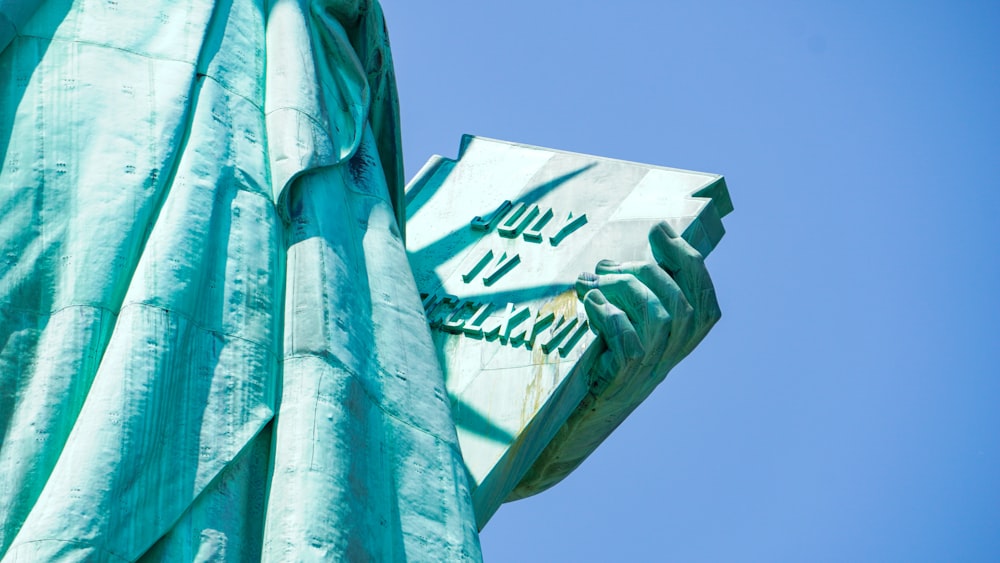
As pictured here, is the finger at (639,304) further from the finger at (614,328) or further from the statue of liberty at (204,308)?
Result: the statue of liberty at (204,308)

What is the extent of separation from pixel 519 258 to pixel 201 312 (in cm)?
340

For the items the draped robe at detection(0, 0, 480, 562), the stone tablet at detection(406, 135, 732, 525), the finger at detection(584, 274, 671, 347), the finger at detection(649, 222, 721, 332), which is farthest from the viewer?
the finger at detection(649, 222, 721, 332)

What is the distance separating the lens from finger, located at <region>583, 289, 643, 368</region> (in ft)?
35.3

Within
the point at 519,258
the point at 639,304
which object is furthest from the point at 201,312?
the point at 519,258

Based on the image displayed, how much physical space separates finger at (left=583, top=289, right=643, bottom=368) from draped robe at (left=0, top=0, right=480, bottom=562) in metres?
1.37

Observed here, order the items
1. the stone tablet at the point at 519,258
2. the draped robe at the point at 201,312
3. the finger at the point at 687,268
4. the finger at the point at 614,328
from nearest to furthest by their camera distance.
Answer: the draped robe at the point at 201,312 → the stone tablet at the point at 519,258 → the finger at the point at 614,328 → the finger at the point at 687,268

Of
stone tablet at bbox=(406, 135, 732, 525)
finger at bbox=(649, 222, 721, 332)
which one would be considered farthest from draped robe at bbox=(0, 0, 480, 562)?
finger at bbox=(649, 222, 721, 332)

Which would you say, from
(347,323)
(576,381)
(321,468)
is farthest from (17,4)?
(576,381)

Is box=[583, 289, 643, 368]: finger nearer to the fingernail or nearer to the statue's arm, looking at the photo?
the statue's arm

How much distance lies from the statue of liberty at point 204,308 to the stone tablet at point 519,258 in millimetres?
985

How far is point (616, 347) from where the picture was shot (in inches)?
425

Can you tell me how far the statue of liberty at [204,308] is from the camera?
A: 25.2 feet

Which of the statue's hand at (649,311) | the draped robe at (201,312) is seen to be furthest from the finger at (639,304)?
the draped robe at (201,312)

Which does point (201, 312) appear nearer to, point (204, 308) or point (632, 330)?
point (204, 308)
